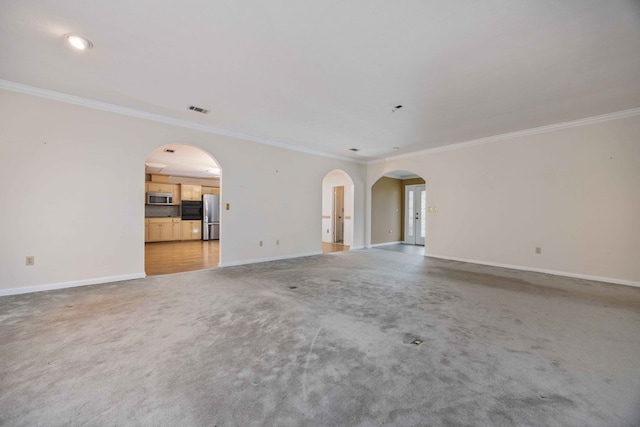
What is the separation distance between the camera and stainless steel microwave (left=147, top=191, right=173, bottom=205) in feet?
30.3

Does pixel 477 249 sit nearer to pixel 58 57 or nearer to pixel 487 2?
pixel 487 2

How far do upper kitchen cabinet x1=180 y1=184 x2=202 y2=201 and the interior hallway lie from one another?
6.70 metres

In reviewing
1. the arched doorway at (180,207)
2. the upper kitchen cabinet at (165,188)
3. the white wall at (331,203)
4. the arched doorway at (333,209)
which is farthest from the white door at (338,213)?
the upper kitchen cabinet at (165,188)

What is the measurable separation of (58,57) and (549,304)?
628 centimetres

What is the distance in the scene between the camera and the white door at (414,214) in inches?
359

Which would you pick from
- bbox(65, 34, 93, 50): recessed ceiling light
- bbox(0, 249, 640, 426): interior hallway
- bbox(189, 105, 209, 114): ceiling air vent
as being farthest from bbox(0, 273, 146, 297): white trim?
bbox(65, 34, 93, 50): recessed ceiling light

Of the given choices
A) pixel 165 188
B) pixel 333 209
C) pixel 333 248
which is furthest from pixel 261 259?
pixel 165 188

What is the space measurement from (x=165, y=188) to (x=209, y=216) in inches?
70.9

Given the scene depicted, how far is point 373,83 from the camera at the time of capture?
330 centimetres

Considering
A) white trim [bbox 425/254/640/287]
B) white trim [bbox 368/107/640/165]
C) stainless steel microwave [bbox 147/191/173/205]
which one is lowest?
white trim [bbox 425/254/640/287]

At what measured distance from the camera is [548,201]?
494 centimetres

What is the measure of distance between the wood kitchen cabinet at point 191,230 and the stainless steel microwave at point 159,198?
3.08 feet

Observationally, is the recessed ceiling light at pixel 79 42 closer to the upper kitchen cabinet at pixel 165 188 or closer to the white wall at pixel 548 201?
the white wall at pixel 548 201

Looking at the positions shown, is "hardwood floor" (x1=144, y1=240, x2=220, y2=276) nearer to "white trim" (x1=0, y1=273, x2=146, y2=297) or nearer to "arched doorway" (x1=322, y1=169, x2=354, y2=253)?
"white trim" (x1=0, y1=273, x2=146, y2=297)
